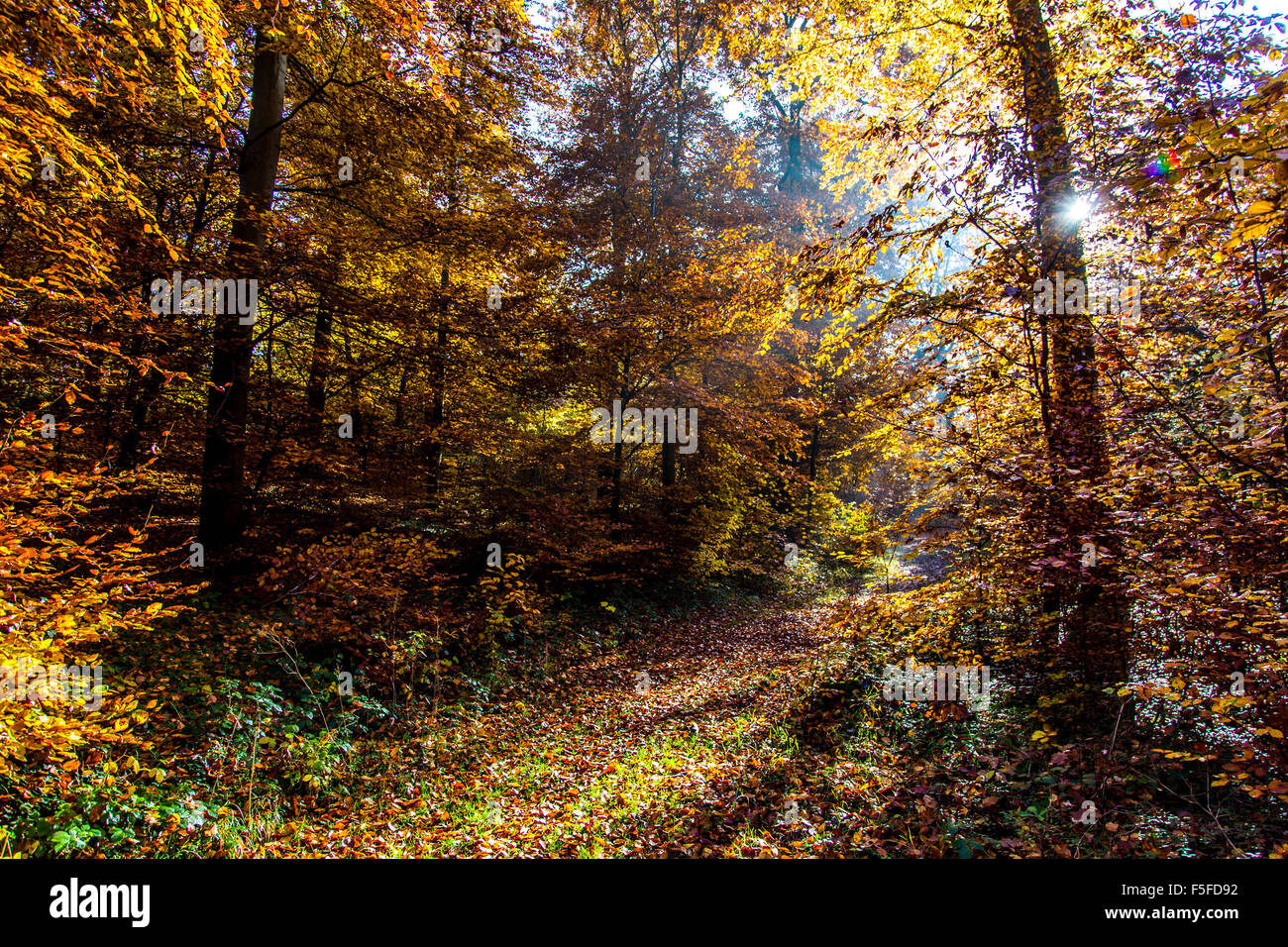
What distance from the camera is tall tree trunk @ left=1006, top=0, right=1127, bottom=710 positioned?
4172 mm

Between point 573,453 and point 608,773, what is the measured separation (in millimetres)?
6229

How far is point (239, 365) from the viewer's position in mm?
7277

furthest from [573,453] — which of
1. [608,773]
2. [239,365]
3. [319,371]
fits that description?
[608,773]

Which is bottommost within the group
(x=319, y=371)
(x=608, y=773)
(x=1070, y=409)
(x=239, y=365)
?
(x=608, y=773)

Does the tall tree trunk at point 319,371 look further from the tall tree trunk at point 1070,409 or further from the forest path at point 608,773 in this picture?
the tall tree trunk at point 1070,409

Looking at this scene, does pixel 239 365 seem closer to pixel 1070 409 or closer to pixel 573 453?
pixel 573 453

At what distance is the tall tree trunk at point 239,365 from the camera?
283 inches

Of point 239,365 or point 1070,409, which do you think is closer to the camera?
point 1070,409

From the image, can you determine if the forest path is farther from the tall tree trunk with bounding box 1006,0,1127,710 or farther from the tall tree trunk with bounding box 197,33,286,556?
the tall tree trunk with bounding box 197,33,286,556

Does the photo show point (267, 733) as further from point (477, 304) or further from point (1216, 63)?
point (1216, 63)
